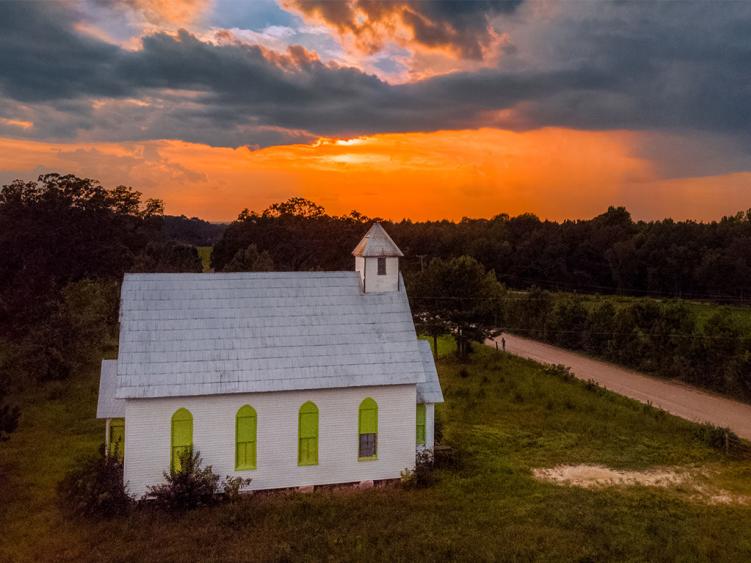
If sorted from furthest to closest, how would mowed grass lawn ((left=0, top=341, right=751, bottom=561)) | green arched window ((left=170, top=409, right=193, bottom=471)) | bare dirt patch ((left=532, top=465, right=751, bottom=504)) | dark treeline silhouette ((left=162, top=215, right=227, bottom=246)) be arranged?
dark treeline silhouette ((left=162, top=215, right=227, bottom=246)) → bare dirt patch ((left=532, top=465, right=751, bottom=504)) → green arched window ((left=170, top=409, right=193, bottom=471)) → mowed grass lawn ((left=0, top=341, right=751, bottom=561))

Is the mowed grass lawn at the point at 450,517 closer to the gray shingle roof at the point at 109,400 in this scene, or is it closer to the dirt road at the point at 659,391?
the gray shingle roof at the point at 109,400

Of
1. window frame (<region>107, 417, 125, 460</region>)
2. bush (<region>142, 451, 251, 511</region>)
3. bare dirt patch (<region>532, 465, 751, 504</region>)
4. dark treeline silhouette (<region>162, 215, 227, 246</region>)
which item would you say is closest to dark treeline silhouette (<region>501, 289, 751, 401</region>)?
bare dirt patch (<region>532, 465, 751, 504</region>)

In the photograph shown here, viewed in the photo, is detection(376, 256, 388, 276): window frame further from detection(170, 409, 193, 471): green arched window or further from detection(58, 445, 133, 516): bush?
detection(58, 445, 133, 516): bush

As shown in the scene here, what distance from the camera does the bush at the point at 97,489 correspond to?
56.5ft

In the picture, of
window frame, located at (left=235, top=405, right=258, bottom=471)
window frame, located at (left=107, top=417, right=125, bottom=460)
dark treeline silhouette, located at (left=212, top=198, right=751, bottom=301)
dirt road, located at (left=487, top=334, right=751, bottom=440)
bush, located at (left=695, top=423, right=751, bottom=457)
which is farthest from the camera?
dark treeline silhouette, located at (left=212, top=198, right=751, bottom=301)

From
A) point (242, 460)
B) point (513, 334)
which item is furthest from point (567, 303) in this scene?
point (242, 460)

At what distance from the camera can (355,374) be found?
19.9 m

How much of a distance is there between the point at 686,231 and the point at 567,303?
3925 centimetres

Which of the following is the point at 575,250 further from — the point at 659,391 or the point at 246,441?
the point at 246,441

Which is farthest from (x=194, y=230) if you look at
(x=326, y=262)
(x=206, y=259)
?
(x=326, y=262)

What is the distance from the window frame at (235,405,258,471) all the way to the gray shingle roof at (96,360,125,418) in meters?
3.61

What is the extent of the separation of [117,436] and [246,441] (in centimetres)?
445

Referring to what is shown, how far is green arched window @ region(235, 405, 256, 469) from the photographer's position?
1889 centimetres

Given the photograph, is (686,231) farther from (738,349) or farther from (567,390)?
(567,390)
